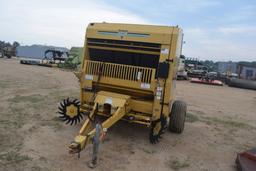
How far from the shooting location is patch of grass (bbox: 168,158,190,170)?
5.20m

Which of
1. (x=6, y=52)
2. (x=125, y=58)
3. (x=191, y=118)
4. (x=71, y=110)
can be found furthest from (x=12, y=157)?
(x=6, y=52)

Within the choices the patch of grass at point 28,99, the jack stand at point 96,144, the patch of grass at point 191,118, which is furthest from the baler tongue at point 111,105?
the patch of grass at point 28,99

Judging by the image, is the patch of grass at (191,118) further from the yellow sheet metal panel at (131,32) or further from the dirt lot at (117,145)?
the yellow sheet metal panel at (131,32)

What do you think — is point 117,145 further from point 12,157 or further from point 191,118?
point 191,118

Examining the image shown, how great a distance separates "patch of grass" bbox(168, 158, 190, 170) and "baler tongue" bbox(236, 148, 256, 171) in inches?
34.0

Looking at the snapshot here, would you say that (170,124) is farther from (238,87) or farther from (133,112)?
(238,87)

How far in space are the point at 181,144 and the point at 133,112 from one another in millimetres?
1250

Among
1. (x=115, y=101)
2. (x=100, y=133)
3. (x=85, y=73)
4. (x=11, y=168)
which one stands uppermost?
(x=85, y=73)

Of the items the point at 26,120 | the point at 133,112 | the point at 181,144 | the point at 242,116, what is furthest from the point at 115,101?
the point at 242,116

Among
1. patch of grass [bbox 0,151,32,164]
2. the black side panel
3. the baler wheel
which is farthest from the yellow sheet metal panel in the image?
patch of grass [bbox 0,151,32,164]

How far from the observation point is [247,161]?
5.07m

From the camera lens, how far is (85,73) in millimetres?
6547

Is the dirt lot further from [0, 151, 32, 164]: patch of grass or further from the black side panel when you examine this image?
the black side panel

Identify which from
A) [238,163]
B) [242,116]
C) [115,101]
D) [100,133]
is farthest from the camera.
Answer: [242,116]
